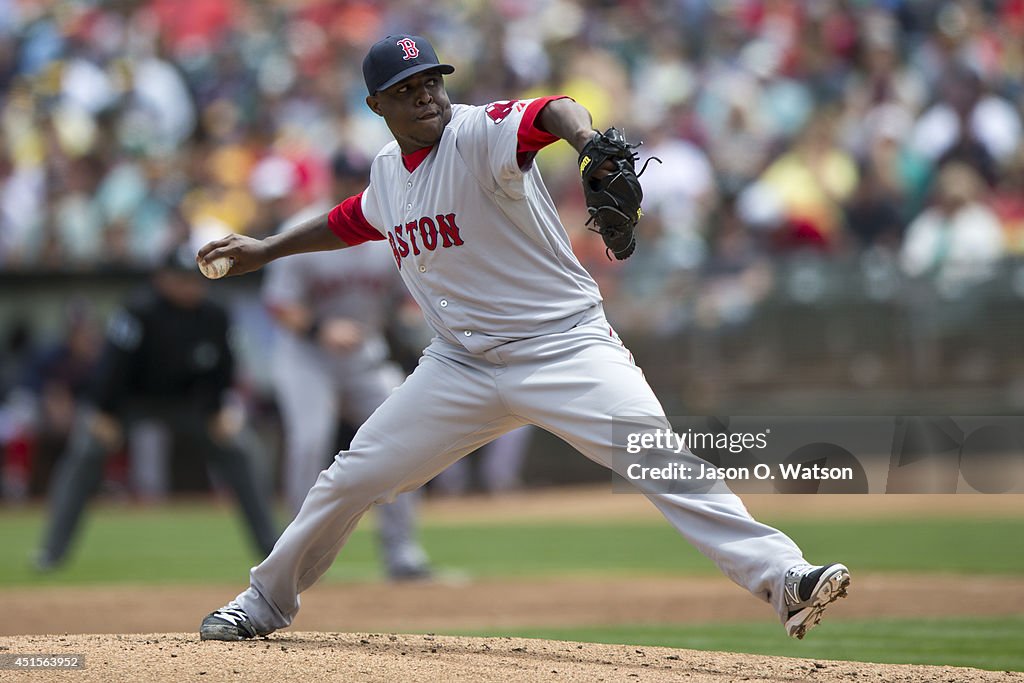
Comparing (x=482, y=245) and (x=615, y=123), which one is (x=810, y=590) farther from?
(x=615, y=123)

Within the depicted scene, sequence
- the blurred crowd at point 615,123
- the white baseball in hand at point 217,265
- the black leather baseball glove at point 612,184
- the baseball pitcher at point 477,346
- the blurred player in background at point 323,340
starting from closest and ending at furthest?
the black leather baseball glove at point 612,184
the baseball pitcher at point 477,346
the white baseball in hand at point 217,265
the blurred player in background at point 323,340
the blurred crowd at point 615,123

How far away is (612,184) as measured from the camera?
4254 millimetres

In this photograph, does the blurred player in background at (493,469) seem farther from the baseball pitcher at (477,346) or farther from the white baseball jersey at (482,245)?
the white baseball jersey at (482,245)

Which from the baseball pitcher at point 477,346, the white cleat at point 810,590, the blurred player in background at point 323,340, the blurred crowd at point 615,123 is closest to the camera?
the white cleat at point 810,590

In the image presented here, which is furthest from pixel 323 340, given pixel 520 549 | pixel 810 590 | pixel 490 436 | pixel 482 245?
pixel 810 590

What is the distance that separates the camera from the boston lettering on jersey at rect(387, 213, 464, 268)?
16.2 feet

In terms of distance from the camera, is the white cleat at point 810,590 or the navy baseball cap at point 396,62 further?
the navy baseball cap at point 396,62

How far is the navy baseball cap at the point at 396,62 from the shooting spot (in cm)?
486

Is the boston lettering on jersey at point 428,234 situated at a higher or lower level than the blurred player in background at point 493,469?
higher

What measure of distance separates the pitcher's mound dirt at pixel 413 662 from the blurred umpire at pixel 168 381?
13.8 ft

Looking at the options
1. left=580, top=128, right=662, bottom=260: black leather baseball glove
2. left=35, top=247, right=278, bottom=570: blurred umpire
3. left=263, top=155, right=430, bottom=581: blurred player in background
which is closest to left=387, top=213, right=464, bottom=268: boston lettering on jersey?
left=580, top=128, right=662, bottom=260: black leather baseball glove

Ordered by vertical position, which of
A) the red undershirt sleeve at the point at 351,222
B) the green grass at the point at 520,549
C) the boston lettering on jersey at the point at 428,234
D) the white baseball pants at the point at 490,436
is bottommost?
the green grass at the point at 520,549

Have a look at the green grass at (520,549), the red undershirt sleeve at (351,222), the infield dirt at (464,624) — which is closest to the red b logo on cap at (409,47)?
the red undershirt sleeve at (351,222)

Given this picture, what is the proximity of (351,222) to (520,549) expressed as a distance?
20.0 ft
